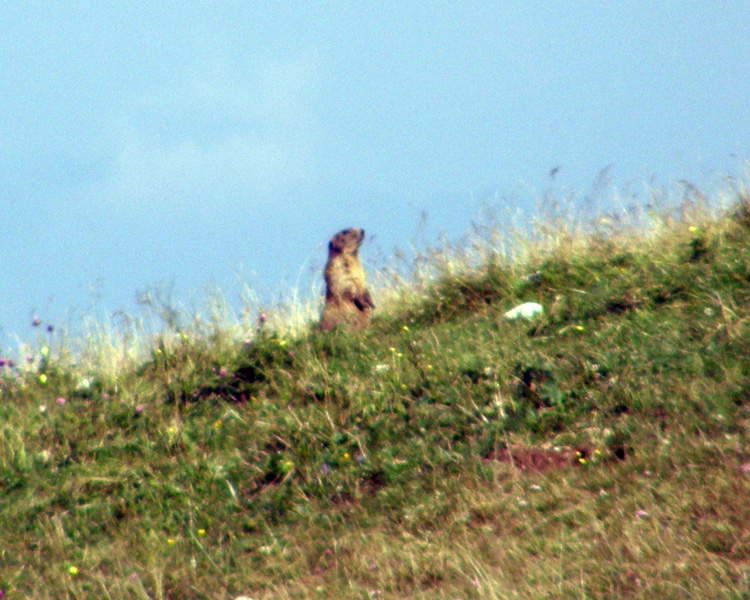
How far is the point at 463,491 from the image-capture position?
3902 millimetres

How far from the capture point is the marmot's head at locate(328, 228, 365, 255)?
24.2ft

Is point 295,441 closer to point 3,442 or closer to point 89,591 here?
point 89,591

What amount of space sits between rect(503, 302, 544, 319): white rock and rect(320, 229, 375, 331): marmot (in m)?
1.29

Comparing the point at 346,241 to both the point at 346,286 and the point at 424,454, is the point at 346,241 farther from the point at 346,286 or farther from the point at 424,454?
the point at 424,454

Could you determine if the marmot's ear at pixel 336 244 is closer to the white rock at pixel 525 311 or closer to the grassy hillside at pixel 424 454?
the grassy hillside at pixel 424 454

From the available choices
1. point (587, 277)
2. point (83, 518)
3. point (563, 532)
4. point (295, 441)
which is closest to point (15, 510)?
point (83, 518)

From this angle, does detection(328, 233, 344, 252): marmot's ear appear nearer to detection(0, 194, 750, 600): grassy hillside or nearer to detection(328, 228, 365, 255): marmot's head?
detection(328, 228, 365, 255): marmot's head

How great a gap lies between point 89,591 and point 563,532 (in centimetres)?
199

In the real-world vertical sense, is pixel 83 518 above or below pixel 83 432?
below

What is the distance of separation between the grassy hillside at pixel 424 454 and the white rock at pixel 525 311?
14 centimetres

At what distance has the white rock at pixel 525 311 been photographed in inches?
233

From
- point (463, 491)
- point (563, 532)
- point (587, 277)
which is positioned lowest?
point (563, 532)

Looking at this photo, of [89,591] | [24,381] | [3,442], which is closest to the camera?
[89,591]

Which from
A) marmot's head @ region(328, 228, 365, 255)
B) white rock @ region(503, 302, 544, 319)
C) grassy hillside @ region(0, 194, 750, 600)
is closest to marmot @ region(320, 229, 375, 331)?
marmot's head @ region(328, 228, 365, 255)
